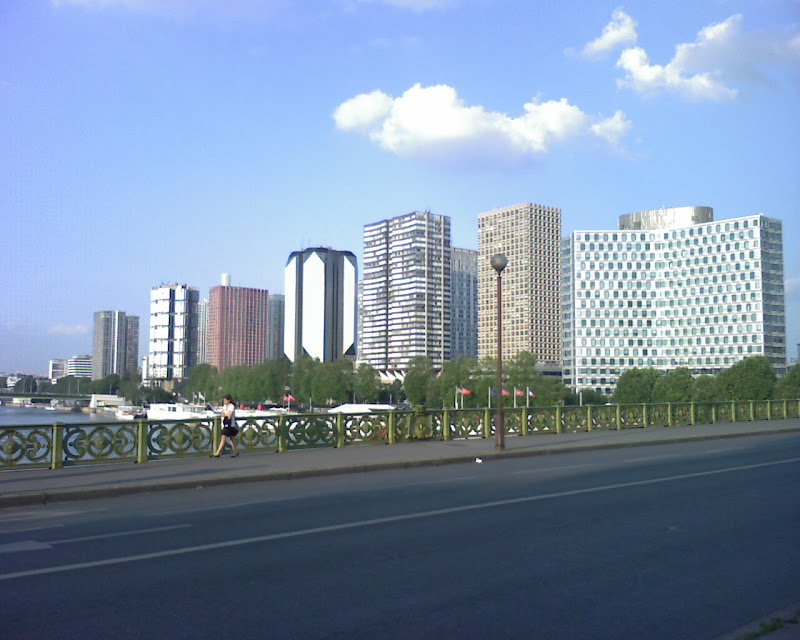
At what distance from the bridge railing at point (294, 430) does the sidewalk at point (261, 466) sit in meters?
0.31

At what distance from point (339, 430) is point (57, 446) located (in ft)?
28.4

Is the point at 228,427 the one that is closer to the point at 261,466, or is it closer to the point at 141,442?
the point at 261,466

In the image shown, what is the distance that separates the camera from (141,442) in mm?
18266

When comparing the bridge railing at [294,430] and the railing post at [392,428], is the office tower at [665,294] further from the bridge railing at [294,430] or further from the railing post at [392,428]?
the railing post at [392,428]


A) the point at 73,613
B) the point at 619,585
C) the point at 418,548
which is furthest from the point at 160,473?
the point at 619,585

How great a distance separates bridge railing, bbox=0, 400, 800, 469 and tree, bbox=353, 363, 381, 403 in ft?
355

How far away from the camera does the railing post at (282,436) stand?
70.1ft

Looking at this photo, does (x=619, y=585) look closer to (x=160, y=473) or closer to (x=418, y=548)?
(x=418, y=548)

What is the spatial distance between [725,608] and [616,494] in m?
7.14

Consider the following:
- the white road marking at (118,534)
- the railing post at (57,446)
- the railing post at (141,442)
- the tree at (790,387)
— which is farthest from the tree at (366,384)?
the white road marking at (118,534)

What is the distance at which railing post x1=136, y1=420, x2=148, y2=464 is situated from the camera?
18156mm

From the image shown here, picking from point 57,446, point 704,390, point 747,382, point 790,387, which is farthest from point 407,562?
point 704,390

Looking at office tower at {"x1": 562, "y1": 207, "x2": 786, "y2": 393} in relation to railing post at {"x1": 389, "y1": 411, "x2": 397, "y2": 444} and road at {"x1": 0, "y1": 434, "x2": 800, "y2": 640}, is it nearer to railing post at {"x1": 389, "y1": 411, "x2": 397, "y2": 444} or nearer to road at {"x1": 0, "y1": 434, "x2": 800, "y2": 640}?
railing post at {"x1": 389, "y1": 411, "x2": 397, "y2": 444}

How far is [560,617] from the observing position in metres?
6.13
